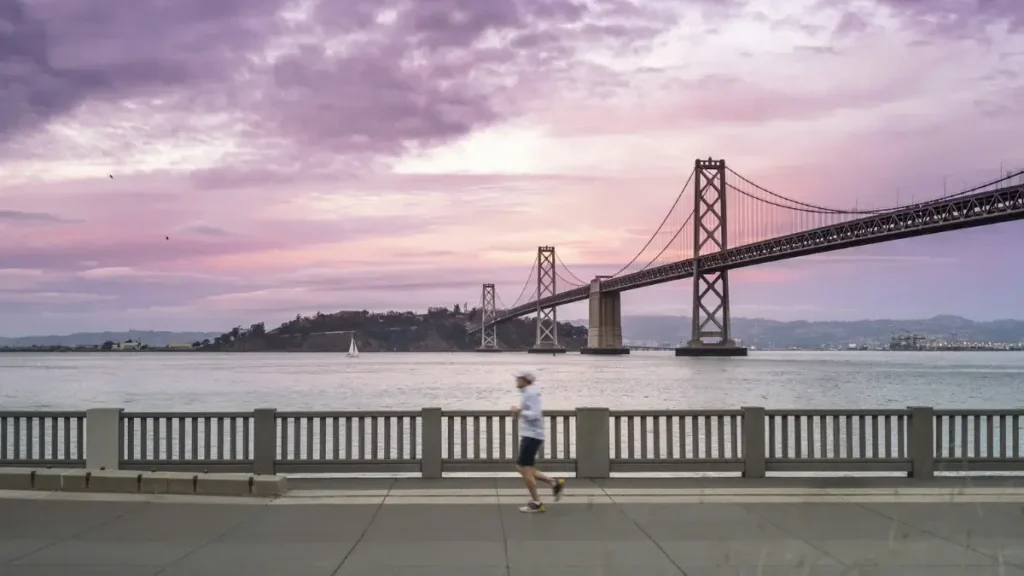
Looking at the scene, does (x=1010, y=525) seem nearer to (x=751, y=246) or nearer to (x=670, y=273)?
(x=751, y=246)

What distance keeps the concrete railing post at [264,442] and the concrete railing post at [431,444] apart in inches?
76.9

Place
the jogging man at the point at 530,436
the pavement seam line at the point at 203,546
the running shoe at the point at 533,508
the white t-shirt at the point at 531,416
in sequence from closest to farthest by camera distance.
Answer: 1. the pavement seam line at the point at 203,546
2. the running shoe at the point at 533,508
3. the jogging man at the point at 530,436
4. the white t-shirt at the point at 531,416

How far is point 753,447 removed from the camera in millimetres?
13992

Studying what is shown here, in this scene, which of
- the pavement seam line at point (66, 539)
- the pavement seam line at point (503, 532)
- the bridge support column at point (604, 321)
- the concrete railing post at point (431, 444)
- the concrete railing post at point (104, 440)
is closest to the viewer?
the pavement seam line at point (503, 532)

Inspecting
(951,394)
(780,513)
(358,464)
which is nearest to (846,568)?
(780,513)

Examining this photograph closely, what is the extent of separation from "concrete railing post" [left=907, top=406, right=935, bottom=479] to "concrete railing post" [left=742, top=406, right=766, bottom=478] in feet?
6.57

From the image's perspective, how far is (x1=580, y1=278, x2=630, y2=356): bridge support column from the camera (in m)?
131

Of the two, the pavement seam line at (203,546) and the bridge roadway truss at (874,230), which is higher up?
the bridge roadway truss at (874,230)

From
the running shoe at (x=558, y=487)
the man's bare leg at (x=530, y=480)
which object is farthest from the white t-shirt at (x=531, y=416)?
the running shoe at (x=558, y=487)

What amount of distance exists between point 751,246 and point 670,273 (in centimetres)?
1494

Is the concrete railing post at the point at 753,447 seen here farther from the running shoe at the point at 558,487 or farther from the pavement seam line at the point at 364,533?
the pavement seam line at the point at 364,533

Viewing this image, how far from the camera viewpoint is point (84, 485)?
1261cm

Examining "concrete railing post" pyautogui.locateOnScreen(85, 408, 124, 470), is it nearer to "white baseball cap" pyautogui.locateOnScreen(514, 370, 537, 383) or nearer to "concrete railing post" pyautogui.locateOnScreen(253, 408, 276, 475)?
"concrete railing post" pyautogui.locateOnScreen(253, 408, 276, 475)

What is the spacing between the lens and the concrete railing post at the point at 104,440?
14148 mm
